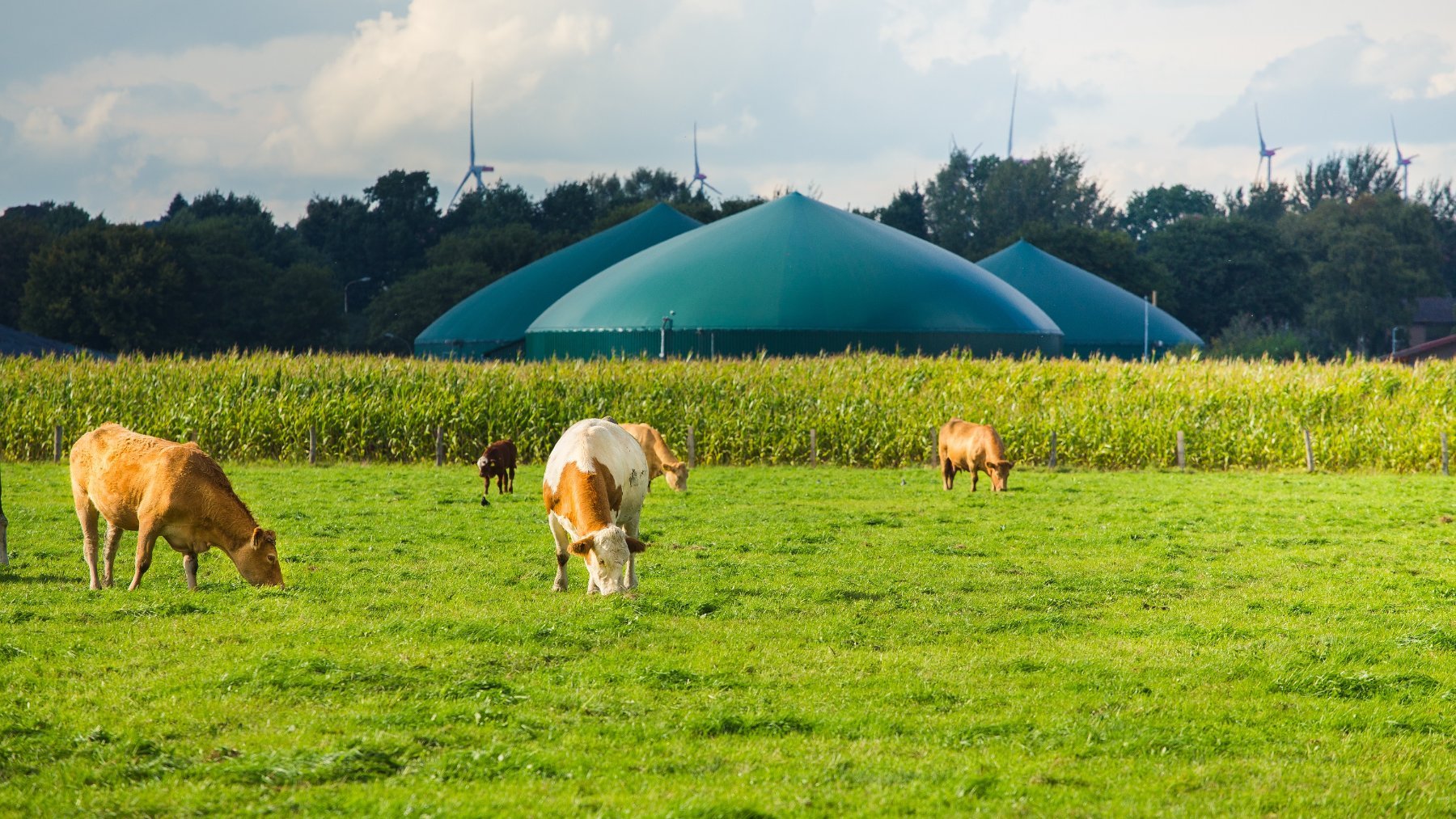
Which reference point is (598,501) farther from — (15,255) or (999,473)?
(15,255)

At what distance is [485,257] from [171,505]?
95.8 m

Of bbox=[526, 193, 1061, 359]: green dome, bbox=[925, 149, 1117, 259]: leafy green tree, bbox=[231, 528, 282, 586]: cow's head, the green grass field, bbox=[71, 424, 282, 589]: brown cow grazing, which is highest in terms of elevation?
bbox=[925, 149, 1117, 259]: leafy green tree

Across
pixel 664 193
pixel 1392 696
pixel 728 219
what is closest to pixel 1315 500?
pixel 1392 696

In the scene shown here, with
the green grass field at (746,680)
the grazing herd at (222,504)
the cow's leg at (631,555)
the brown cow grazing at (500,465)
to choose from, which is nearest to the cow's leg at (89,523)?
the grazing herd at (222,504)

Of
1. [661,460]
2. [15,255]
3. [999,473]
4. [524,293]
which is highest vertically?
[15,255]

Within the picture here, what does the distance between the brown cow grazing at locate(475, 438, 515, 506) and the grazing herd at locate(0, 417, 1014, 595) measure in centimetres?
1049

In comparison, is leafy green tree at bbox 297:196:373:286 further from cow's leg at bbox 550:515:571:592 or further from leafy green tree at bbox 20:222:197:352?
cow's leg at bbox 550:515:571:592

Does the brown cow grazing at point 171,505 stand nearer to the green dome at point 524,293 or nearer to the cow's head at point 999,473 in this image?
the cow's head at point 999,473

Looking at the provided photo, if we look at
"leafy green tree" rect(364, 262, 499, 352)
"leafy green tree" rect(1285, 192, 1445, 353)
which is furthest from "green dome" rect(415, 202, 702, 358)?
"leafy green tree" rect(1285, 192, 1445, 353)

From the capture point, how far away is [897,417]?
123 ft

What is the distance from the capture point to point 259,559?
559 inches

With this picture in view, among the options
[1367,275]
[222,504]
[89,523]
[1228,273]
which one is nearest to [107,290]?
[89,523]

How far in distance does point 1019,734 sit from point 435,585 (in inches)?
314

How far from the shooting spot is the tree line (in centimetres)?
9188
